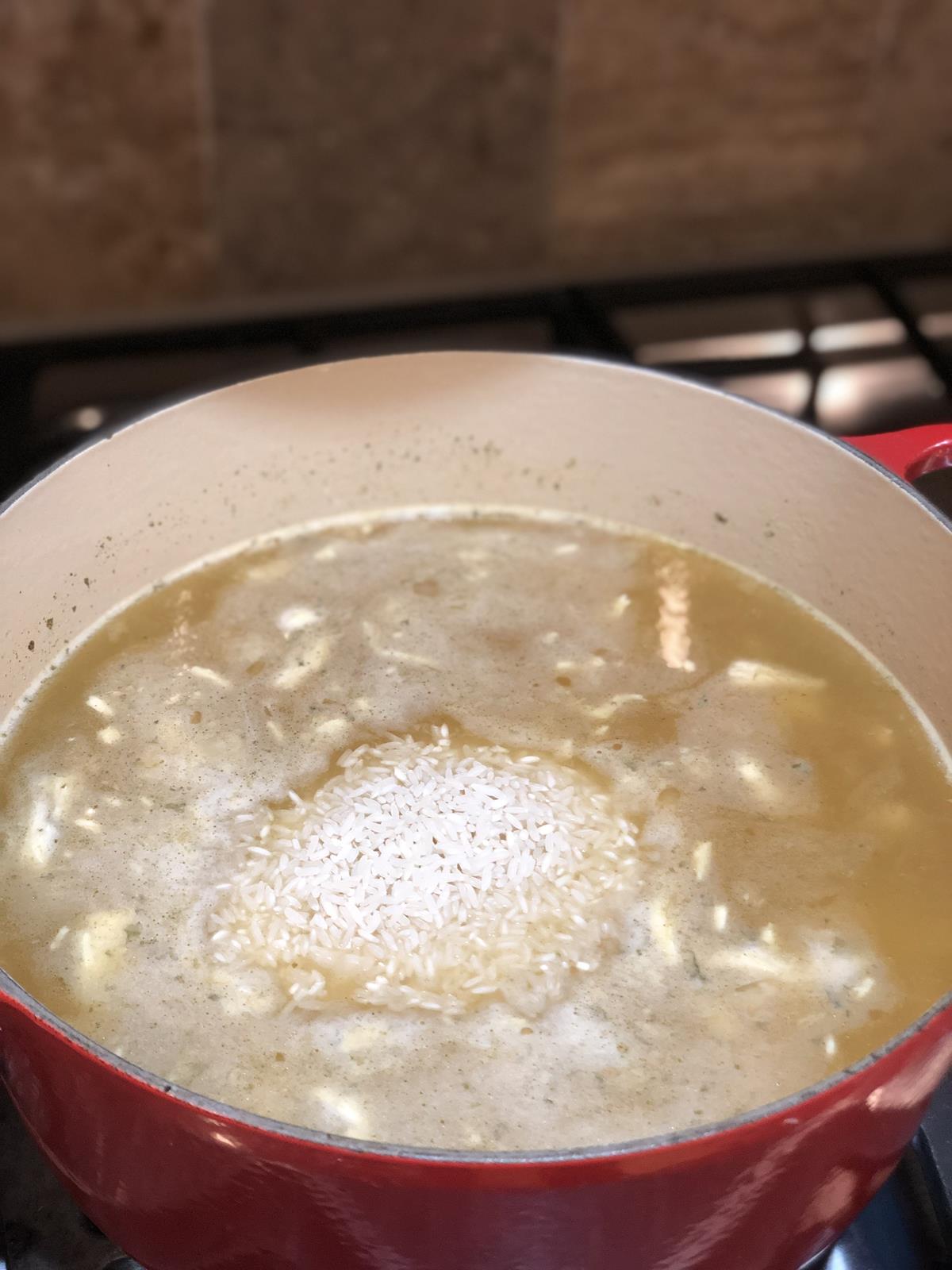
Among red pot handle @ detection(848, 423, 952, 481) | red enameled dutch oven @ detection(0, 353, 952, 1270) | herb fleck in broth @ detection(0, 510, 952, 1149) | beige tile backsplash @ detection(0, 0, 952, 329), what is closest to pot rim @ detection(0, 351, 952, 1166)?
red enameled dutch oven @ detection(0, 353, 952, 1270)

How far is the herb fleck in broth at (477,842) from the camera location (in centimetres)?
76

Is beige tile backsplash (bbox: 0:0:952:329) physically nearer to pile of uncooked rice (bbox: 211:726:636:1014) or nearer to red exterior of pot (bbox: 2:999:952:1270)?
pile of uncooked rice (bbox: 211:726:636:1014)

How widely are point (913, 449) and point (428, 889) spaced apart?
0.46 meters

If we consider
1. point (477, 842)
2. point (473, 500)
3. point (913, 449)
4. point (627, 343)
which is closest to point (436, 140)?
point (627, 343)

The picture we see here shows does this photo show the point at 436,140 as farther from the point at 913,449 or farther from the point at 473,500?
the point at 913,449

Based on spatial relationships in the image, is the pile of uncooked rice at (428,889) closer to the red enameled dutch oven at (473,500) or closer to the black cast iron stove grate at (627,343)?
the red enameled dutch oven at (473,500)

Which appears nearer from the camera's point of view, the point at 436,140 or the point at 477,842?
the point at 477,842

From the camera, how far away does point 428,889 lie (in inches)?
32.6

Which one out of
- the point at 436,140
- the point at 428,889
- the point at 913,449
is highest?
the point at 436,140

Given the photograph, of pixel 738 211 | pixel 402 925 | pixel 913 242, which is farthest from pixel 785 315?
pixel 402 925

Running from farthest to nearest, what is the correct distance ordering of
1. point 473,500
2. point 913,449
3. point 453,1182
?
point 473,500 → point 913,449 → point 453,1182

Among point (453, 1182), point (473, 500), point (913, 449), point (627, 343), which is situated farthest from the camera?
point (627, 343)

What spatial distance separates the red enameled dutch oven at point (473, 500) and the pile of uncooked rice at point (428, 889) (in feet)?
0.54

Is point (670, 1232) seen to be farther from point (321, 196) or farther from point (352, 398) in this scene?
point (321, 196)
